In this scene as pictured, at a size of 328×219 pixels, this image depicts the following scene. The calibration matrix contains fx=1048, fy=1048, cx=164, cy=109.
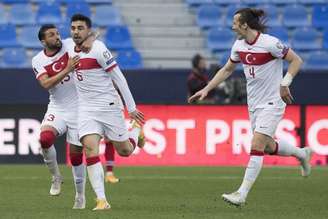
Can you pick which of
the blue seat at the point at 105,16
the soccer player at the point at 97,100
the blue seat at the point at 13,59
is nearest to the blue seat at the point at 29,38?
the blue seat at the point at 13,59

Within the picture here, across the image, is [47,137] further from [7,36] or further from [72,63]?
[7,36]

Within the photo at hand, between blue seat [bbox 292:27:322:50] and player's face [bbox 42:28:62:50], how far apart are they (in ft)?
44.1

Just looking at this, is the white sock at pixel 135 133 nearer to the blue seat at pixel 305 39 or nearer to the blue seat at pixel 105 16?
the blue seat at pixel 105 16

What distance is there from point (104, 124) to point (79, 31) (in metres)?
1.07

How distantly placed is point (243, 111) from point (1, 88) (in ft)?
15.9

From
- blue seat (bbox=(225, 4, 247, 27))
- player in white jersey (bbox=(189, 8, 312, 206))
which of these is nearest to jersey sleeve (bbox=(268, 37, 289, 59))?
player in white jersey (bbox=(189, 8, 312, 206))

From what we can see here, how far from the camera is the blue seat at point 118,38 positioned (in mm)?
24875

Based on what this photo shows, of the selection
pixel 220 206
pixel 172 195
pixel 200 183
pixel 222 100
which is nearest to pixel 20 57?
pixel 222 100

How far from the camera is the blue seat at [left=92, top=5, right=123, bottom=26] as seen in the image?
83.8 ft

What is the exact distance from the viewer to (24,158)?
20.5 meters

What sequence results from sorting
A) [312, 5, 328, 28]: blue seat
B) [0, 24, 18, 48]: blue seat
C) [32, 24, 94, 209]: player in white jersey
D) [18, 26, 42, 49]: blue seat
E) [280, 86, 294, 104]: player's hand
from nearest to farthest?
[280, 86, 294, 104]: player's hand, [32, 24, 94, 209]: player in white jersey, [0, 24, 18, 48]: blue seat, [18, 26, 42, 49]: blue seat, [312, 5, 328, 28]: blue seat

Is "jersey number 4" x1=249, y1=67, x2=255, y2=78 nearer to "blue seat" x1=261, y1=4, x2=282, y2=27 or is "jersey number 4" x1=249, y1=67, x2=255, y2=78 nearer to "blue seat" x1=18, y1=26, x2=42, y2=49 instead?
"blue seat" x1=18, y1=26, x2=42, y2=49

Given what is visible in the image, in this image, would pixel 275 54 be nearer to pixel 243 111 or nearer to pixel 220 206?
pixel 220 206

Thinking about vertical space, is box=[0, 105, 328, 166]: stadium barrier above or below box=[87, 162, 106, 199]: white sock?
below
